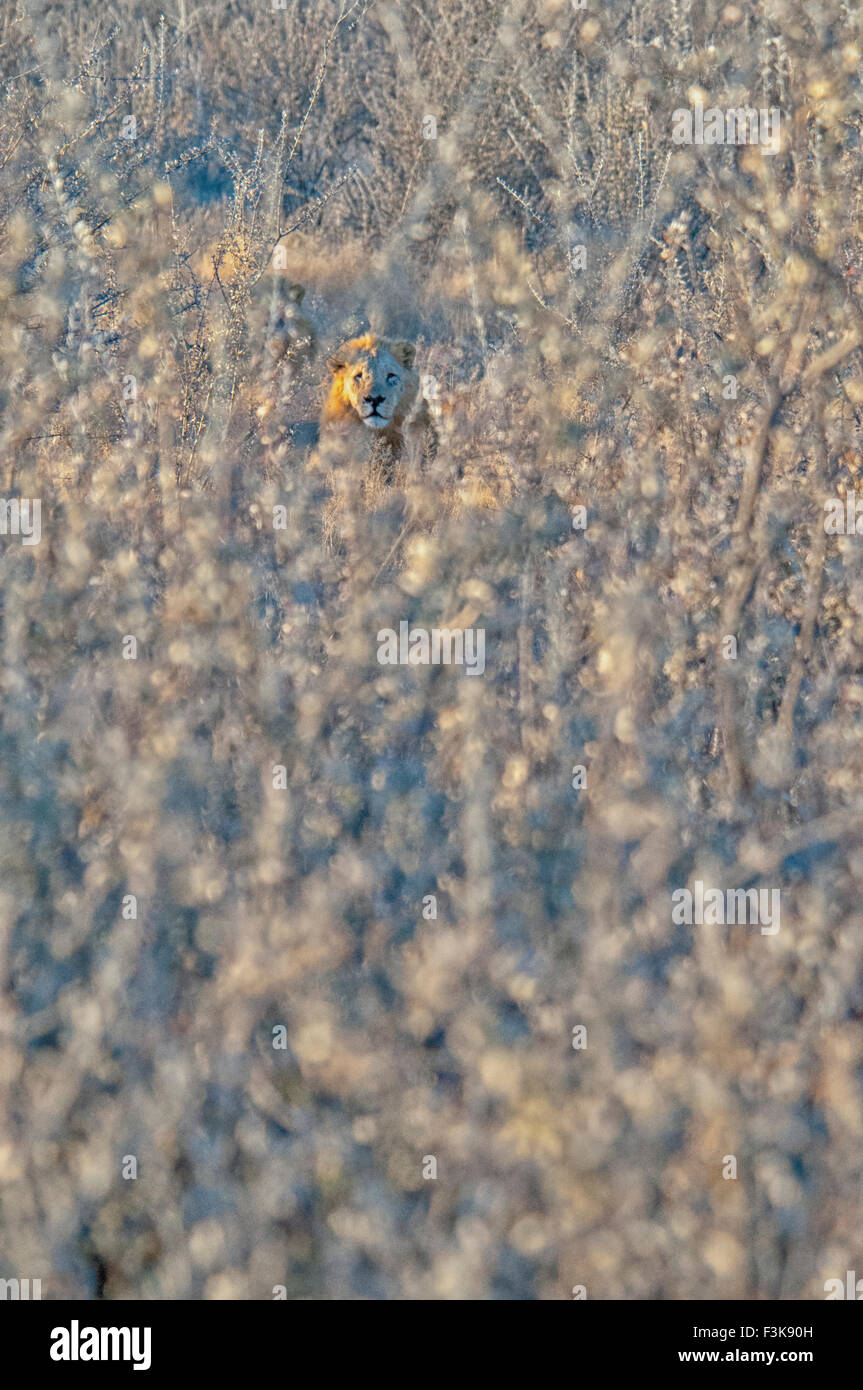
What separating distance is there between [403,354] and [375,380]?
1.04 ft

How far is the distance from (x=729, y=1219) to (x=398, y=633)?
1.90m

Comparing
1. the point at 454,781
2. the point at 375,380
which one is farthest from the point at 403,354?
the point at 454,781

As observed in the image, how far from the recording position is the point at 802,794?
135 inches

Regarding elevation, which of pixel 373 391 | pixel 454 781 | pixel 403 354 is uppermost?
pixel 403 354

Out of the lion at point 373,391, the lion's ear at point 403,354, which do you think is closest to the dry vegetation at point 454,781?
the lion at point 373,391

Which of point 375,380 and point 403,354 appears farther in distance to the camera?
point 403,354

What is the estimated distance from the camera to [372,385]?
6.49 meters

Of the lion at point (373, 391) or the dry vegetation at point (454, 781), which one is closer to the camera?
the dry vegetation at point (454, 781)

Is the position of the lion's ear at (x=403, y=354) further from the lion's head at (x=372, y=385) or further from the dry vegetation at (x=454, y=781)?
the dry vegetation at (x=454, y=781)

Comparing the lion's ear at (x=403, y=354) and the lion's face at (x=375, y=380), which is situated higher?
the lion's ear at (x=403, y=354)

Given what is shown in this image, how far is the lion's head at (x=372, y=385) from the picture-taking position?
6.46 m

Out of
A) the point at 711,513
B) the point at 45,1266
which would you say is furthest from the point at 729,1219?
the point at 711,513

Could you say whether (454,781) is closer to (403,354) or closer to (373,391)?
(373,391)

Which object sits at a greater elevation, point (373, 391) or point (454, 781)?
point (373, 391)
